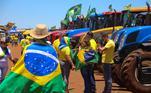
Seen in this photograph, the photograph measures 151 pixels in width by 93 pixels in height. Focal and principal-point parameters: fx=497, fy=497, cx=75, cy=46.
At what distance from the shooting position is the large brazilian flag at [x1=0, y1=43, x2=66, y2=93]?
638 centimetres

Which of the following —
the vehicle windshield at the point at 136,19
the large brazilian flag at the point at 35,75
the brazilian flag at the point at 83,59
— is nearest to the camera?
the large brazilian flag at the point at 35,75

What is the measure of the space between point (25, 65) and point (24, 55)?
0.47 feet

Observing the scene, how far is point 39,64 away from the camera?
6441 mm

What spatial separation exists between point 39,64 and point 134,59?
25.5 feet

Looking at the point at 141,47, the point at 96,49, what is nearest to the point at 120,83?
the point at 141,47

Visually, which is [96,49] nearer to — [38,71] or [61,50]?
[61,50]

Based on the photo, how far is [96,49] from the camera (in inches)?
492

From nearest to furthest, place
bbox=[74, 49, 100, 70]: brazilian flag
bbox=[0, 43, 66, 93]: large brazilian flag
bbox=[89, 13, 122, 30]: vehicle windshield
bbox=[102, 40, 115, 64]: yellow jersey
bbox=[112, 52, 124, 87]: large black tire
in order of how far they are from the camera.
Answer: bbox=[0, 43, 66, 93]: large brazilian flag, bbox=[74, 49, 100, 70]: brazilian flag, bbox=[102, 40, 115, 64]: yellow jersey, bbox=[112, 52, 124, 87]: large black tire, bbox=[89, 13, 122, 30]: vehicle windshield

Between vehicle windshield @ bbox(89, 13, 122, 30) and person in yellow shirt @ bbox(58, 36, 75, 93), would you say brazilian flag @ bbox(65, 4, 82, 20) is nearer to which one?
vehicle windshield @ bbox(89, 13, 122, 30)

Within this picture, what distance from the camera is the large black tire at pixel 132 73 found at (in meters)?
13.8

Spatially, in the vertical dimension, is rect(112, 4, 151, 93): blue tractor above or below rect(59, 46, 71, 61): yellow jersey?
below

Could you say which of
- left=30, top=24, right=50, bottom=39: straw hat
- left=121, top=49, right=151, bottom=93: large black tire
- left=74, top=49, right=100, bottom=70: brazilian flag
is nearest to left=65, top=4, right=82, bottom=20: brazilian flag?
left=121, top=49, right=151, bottom=93: large black tire

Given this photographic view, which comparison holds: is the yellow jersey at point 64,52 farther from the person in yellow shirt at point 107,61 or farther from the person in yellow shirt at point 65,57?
the person in yellow shirt at point 107,61

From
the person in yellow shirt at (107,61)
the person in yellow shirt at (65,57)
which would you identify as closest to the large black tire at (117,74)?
the person in yellow shirt at (107,61)
